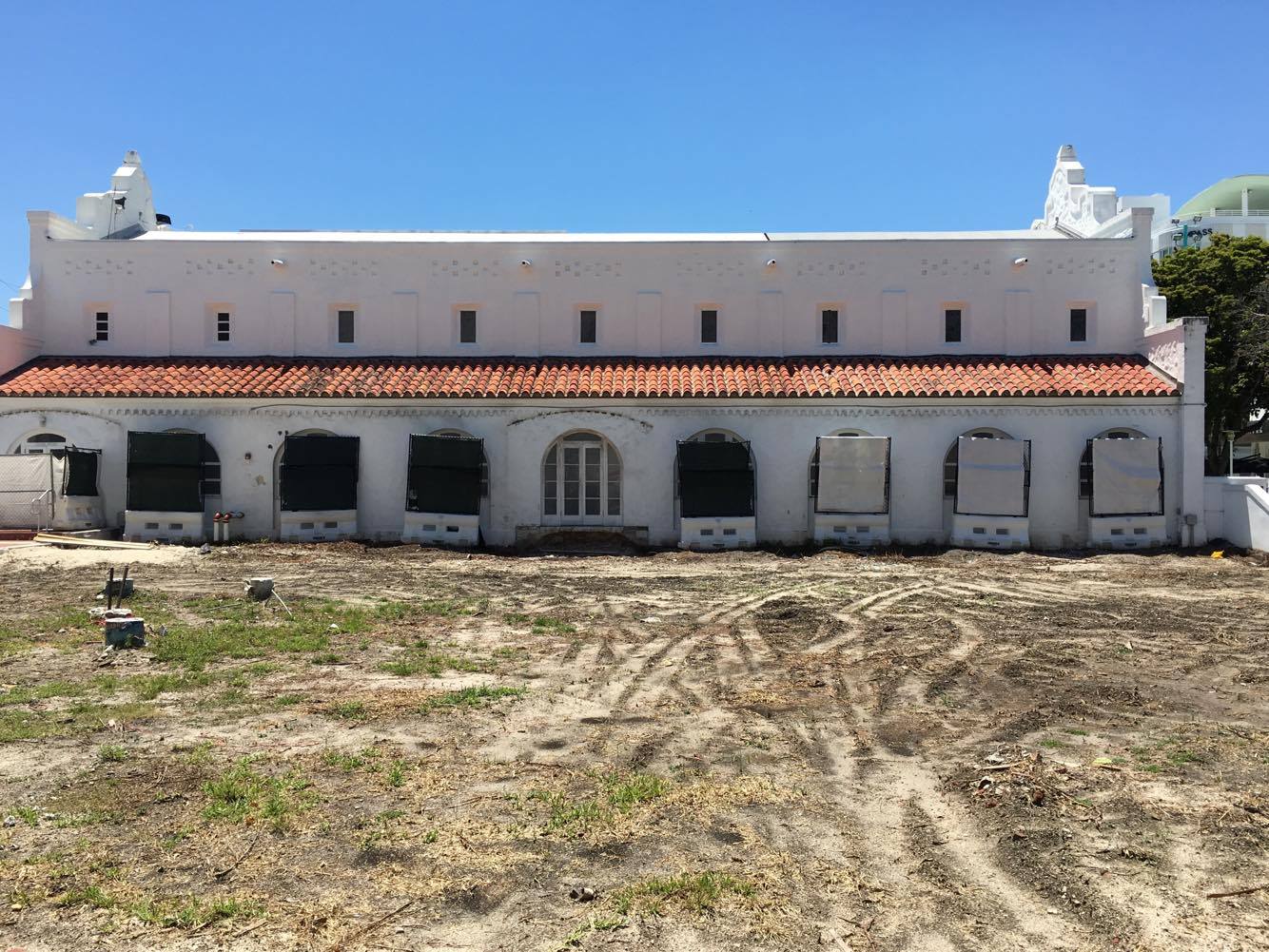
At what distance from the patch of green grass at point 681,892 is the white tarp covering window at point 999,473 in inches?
740

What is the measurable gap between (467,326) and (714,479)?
845 centimetres

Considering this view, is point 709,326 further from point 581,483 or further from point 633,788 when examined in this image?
point 633,788

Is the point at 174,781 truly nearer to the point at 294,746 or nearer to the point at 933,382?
the point at 294,746

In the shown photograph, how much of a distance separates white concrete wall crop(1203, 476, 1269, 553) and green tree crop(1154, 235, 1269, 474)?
40.9ft

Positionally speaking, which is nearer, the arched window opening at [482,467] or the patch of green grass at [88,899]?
the patch of green grass at [88,899]

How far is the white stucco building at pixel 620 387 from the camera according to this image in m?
22.5

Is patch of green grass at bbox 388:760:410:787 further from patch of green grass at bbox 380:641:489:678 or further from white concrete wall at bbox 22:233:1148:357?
white concrete wall at bbox 22:233:1148:357

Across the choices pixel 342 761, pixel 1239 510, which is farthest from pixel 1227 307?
pixel 342 761

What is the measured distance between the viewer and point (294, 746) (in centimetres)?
749

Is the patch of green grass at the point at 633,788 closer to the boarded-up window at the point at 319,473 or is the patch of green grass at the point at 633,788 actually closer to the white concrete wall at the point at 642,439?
the white concrete wall at the point at 642,439

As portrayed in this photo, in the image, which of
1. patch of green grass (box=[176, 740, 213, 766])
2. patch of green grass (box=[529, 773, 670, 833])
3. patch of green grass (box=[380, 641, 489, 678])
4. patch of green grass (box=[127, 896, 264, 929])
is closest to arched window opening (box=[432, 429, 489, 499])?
patch of green grass (box=[380, 641, 489, 678])

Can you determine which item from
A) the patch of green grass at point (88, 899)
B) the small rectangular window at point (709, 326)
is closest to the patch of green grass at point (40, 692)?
the patch of green grass at point (88, 899)

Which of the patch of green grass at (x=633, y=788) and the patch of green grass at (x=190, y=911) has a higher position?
the patch of green grass at (x=633, y=788)

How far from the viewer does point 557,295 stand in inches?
990
